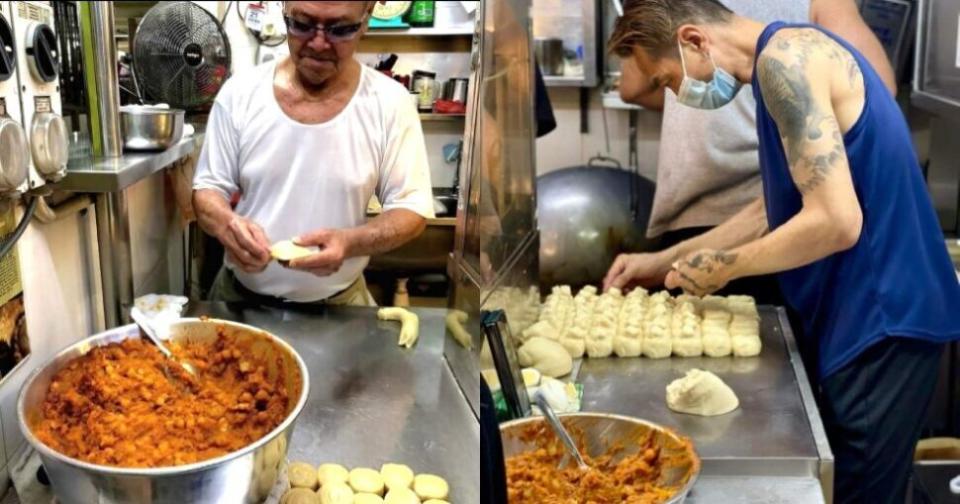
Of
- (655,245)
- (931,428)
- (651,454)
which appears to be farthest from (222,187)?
(931,428)

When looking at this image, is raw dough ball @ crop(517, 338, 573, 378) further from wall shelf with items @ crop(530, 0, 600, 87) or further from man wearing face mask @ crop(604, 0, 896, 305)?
wall shelf with items @ crop(530, 0, 600, 87)

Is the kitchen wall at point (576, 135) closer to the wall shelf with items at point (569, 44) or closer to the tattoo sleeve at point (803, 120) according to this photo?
the wall shelf with items at point (569, 44)

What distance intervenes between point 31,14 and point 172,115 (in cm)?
15

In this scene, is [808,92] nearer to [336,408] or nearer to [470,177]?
[470,177]

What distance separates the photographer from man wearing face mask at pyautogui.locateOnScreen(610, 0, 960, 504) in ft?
4.52

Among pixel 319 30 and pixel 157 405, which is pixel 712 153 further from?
pixel 157 405

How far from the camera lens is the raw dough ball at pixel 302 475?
905 millimetres

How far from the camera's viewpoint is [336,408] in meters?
0.96

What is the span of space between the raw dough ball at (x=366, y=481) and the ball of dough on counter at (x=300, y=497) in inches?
1.6

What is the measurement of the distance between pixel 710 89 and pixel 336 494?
0.98m

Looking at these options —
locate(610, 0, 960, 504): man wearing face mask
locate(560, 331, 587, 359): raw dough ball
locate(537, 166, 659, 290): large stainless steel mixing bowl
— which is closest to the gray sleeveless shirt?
locate(537, 166, 659, 290): large stainless steel mixing bowl

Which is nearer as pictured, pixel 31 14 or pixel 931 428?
pixel 31 14

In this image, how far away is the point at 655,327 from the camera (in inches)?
65.7

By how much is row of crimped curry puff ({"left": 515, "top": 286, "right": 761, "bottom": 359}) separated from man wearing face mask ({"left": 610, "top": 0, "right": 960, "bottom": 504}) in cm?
13
